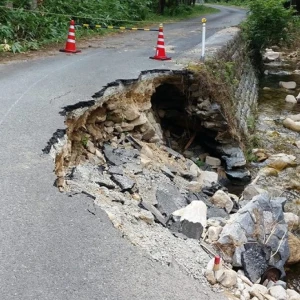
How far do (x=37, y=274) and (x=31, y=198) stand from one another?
1.09 meters

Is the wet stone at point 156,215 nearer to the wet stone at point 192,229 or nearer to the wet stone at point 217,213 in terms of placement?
the wet stone at point 192,229

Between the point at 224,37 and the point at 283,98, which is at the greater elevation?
the point at 224,37

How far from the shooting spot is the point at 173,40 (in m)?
14.8

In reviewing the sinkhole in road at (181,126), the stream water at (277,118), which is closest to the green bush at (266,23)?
the stream water at (277,118)

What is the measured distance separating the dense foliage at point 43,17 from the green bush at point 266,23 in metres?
5.30

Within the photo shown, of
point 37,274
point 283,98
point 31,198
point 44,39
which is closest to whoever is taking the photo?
point 37,274

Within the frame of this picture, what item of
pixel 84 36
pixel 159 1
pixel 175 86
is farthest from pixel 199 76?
pixel 159 1

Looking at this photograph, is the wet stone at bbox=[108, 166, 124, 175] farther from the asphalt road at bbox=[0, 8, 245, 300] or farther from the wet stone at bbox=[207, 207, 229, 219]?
the wet stone at bbox=[207, 207, 229, 219]

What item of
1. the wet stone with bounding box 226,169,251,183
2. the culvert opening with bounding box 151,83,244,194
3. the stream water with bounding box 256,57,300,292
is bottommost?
the stream water with bounding box 256,57,300,292

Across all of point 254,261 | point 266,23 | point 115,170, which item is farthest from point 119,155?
point 266,23

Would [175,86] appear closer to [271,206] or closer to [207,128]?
[207,128]

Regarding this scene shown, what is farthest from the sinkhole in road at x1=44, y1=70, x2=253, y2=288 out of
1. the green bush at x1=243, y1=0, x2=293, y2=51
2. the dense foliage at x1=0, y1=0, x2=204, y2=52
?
the green bush at x1=243, y1=0, x2=293, y2=51

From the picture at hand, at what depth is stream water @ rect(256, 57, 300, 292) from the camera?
9845 millimetres

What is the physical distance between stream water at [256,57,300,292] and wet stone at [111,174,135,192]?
2415 mm
